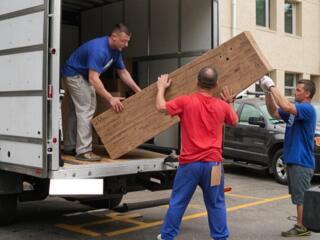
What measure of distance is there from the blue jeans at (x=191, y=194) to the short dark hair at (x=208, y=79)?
27.9 inches

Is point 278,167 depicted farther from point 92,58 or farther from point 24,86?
point 24,86

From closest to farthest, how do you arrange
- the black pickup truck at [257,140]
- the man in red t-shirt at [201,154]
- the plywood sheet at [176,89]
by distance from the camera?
the man in red t-shirt at [201,154], the plywood sheet at [176,89], the black pickup truck at [257,140]

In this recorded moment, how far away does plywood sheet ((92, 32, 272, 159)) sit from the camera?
5.28 meters

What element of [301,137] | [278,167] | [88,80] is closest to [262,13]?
[278,167]

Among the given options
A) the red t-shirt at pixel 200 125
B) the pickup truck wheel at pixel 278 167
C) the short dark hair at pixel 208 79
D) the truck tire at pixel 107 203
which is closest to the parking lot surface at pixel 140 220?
the truck tire at pixel 107 203

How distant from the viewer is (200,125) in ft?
16.0

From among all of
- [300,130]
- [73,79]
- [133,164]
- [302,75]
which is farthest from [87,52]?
[302,75]

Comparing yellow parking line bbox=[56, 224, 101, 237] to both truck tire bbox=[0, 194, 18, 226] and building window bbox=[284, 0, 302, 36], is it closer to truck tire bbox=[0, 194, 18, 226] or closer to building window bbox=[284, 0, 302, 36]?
truck tire bbox=[0, 194, 18, 226]

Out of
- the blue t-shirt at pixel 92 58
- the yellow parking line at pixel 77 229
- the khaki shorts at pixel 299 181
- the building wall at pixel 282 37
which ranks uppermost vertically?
the building wall at pixel 282 37

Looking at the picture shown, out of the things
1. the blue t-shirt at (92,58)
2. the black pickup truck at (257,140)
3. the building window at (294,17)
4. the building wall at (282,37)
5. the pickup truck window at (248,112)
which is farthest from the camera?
the building window at (294,17)

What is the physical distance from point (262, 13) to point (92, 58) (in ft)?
46.2

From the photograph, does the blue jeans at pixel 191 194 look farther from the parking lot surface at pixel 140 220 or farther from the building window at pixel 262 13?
the building window at pixel 262 13

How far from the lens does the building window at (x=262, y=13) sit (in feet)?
61.4

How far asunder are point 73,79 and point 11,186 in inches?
53.2
